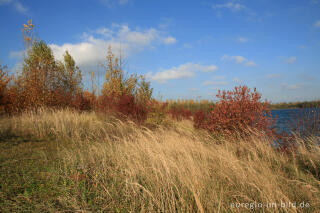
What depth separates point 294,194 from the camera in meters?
2.48

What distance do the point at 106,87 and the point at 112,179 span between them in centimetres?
929

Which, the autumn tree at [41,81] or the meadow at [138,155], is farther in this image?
the autumn tree at [41,81]

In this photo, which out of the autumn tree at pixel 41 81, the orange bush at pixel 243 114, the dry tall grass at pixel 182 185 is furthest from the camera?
the autumn tree at pixel 41 81

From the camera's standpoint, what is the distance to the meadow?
2.14m

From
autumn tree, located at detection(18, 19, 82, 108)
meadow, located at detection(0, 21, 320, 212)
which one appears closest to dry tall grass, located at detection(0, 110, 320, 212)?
meadow, located at detection(0, 21, 320, 212)

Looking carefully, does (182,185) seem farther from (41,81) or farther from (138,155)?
(41,81)

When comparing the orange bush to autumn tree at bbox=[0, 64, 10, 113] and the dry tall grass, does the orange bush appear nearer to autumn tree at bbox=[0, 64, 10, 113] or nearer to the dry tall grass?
Result: the dry tall grass

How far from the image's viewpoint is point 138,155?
3.48 metres

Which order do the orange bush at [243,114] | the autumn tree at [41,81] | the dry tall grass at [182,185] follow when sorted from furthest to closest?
1. the autumn tree at [41,81]
2. the orange bush at [243,114]
3. the dry tall grass at [182,185]

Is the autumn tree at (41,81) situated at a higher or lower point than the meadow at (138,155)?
higher

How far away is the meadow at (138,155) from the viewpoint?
2137 millimetres

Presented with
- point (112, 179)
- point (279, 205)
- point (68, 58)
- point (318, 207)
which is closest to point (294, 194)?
point (318, 207)

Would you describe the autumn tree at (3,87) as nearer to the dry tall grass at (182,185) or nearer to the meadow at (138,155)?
the meadow at (138,155)

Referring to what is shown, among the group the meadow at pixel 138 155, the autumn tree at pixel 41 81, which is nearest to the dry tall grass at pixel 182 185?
the meadow at pixel 138 155
